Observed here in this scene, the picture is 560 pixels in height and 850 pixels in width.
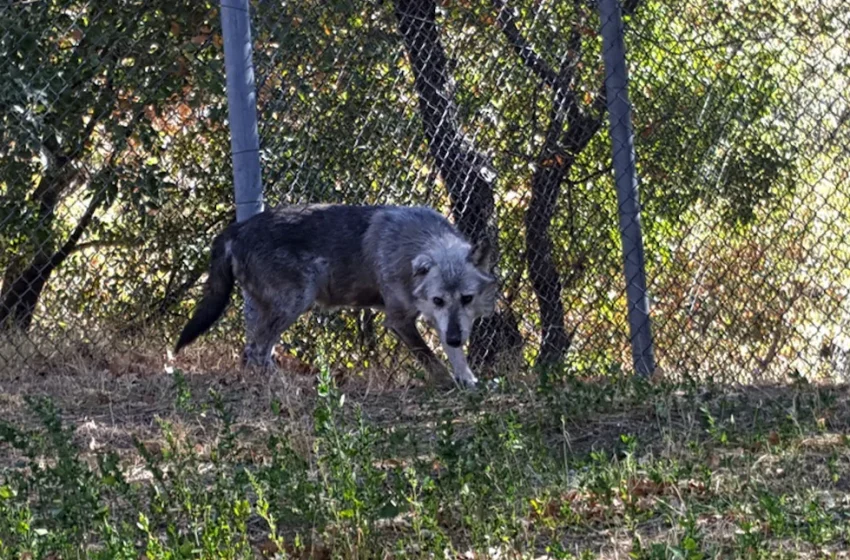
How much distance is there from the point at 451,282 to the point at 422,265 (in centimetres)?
19

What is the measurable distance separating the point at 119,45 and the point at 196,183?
94 centimetres

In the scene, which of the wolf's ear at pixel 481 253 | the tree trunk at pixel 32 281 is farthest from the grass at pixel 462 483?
the tree trunk at pixel 32 281

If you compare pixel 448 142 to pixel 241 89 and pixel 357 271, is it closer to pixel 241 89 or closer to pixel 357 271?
pixel 357 271

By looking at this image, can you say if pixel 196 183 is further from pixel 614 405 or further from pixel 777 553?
pixel 777 553

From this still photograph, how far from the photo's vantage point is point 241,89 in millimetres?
6559

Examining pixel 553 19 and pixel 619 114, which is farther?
pixel 553 19

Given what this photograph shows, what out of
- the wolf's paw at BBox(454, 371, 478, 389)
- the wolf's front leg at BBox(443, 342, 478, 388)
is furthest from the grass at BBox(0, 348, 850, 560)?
the wolf's front leg at BBox(443, 342, 478, 388)

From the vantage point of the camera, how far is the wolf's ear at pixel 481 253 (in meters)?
7.22

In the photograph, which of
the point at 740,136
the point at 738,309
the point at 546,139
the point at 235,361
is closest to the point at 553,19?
the point at 546,139

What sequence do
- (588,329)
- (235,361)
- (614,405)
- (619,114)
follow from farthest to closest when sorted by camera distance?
(588,329), (235,361), (619,114), (614,405)

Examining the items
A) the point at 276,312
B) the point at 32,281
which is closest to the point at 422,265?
the point at 276,312

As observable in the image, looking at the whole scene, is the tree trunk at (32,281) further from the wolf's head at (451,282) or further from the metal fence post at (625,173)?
the metal fence post at (625,173)

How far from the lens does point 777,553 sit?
131 inches

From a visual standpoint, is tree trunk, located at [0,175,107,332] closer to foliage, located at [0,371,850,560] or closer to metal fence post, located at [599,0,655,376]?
foliage, located at [0,371,850,560]
